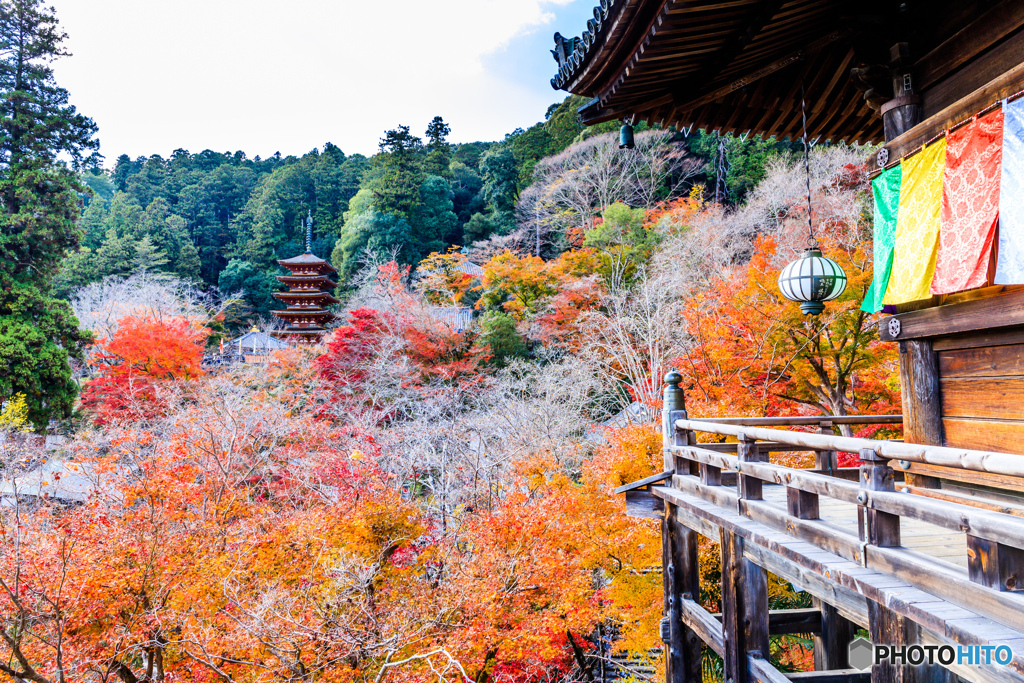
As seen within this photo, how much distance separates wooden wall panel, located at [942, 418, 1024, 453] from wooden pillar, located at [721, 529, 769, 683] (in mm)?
1315

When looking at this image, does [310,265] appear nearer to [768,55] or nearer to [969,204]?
[768,55]

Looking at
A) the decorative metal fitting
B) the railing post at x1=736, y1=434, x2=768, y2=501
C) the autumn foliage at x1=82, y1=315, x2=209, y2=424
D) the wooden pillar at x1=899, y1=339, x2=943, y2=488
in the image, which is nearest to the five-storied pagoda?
the autumn foliage at x1=82, y1=315, x2=209, y2=424

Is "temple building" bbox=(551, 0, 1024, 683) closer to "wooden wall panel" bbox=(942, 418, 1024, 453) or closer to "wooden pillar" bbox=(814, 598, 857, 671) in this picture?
"wooden wall panel" bbox=(942, 418, 1024, 453)

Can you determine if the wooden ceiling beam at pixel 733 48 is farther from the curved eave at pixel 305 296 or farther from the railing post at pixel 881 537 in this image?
the curved eave at pixel 305 296


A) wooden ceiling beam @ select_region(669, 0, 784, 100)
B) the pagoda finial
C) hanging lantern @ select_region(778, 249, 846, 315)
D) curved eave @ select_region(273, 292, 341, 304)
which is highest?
the pagoda finial


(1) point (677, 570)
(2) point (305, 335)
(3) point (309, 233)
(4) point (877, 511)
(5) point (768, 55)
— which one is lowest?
(1) point (677, 570)

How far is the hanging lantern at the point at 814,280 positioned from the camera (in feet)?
13.1

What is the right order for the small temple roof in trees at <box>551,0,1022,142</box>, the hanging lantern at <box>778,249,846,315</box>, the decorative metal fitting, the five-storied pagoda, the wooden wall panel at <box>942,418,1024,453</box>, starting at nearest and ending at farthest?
1. the wooden wall panel at <box>942,418,1024,453</box>
2. the small temple roof in trees at <box>551,0,1022,142</box>
3. the decorative metal fitting
4. the hanging lantern at <box>778,249,846,315</box>
5. the five-storied pagoda

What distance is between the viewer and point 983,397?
2646 mm

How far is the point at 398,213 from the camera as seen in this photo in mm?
27172

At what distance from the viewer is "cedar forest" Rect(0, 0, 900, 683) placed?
6668 millimetres

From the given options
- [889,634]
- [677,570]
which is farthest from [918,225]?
[677,570]

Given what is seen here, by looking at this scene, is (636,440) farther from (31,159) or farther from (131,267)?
(131,267)

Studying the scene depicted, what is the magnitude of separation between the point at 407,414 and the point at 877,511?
12.9 meters
